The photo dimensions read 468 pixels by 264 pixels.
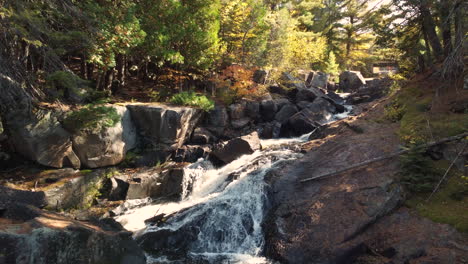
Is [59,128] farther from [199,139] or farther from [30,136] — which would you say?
[199,139]

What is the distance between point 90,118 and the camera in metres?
11.3

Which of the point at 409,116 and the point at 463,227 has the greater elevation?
the point at 409,116

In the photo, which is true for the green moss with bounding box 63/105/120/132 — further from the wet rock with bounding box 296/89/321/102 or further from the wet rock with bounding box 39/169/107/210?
the wet rock with bounding box 296/89/321/102

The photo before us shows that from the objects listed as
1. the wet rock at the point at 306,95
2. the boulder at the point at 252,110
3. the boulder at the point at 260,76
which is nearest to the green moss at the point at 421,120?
the boulder at the point at 252,110

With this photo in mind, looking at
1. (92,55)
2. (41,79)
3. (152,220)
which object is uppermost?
(92,55)

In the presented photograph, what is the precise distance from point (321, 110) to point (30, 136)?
58.6 feet

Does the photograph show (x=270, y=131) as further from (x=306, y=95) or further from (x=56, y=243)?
(x=56, y=243)

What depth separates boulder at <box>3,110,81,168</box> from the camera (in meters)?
11.2

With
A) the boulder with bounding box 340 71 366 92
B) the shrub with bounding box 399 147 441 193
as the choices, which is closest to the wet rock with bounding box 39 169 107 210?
the shrub with bounding box 399 147 441 193

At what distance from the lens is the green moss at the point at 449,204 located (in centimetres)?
635

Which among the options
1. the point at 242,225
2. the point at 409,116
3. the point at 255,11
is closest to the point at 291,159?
the point at 242,225

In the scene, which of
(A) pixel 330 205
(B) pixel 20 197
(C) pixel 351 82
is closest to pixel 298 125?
(A) pixel 330 205

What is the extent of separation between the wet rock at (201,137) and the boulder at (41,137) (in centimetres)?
657

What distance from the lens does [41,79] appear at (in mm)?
11578
